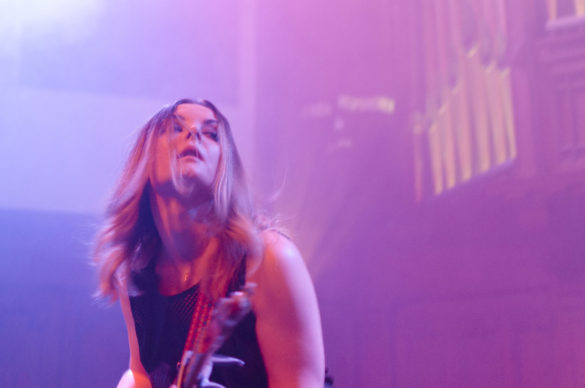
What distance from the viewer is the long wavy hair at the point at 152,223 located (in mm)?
1233

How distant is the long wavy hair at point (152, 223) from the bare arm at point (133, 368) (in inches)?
1.5

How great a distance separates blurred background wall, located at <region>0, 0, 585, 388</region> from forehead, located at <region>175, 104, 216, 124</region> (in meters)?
0.68

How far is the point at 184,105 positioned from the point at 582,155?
51.4 inches

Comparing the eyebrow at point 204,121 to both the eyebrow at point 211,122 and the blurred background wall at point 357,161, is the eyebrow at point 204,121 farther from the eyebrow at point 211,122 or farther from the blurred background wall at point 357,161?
the blurred background wall at point 357,161

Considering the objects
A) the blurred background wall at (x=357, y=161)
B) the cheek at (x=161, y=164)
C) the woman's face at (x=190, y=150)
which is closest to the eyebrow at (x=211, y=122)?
the woman's face at (x=190, y=150)

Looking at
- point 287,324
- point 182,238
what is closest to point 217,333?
point 287,324

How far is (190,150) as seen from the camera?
1.27 m

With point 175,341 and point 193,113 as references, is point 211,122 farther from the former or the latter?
point 175,341

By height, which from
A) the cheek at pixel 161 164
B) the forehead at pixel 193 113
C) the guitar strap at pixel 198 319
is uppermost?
the forehead at pixel 193 113

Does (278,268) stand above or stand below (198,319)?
above

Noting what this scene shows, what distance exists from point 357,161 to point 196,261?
871 millimetres

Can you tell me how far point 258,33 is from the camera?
7.10 feet

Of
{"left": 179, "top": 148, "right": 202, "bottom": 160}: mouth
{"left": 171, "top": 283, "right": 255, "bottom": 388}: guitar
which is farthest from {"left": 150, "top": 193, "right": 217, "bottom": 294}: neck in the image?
{"left": 171, "top": 283, "right": 255, "bottom": 388}: guitar

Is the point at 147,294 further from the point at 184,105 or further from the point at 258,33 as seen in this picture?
the point at 258,33
